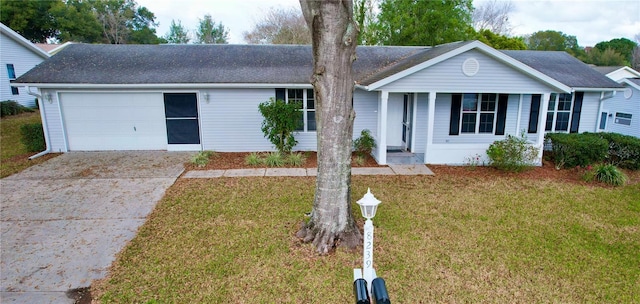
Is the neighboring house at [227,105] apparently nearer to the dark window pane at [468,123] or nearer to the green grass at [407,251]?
the dark window pane at [468,123]

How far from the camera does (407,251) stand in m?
4.98

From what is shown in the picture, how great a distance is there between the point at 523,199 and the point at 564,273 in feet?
9.95

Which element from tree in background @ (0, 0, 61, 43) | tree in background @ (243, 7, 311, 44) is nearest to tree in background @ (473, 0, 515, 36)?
tree in background @ (243, 7, 311, 44)

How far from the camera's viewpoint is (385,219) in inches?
237

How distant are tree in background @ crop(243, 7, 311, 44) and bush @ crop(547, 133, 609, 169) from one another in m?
22.9

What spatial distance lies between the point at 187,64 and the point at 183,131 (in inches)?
89.7

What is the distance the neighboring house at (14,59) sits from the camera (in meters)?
18.2

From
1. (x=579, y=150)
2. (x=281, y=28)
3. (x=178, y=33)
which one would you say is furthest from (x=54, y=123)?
(x=178, y=33)

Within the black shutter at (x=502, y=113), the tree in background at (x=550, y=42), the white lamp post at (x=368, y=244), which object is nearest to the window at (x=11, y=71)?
the white lamp post at (x=368, y=244)

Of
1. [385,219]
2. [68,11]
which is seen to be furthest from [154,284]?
[68,11]

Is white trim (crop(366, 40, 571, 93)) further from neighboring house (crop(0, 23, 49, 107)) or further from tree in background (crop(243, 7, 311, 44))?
tree in background (crop(243, 7, 311, 44))

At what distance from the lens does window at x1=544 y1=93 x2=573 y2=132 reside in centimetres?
1170

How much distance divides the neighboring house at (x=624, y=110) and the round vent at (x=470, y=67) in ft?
27.8

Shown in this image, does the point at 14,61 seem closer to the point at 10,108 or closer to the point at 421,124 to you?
the point at 10,108
